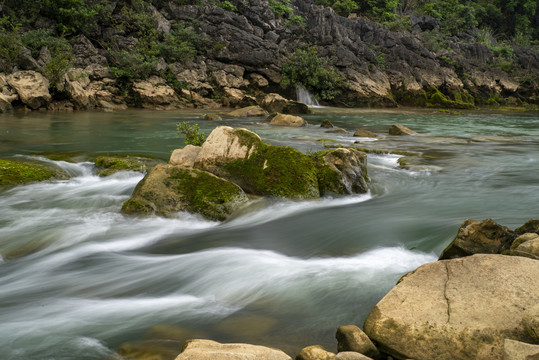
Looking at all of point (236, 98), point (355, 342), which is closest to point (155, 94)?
point (236, 98)

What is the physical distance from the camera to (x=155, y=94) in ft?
82.5

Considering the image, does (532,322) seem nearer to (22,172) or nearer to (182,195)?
(182,195)

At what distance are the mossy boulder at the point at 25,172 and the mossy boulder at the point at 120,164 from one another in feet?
2.40

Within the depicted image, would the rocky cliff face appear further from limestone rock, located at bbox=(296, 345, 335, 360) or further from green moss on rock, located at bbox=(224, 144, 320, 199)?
limestone rock, located at bbox=(296, 345, 335, 360)

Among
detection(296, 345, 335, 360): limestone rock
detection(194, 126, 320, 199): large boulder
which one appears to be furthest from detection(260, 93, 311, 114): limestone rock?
detection(296, 345, 335, 360): limestone rock

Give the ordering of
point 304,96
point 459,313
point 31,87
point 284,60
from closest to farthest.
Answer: point 459,313
point 31,87
point 304,96
point 284,60

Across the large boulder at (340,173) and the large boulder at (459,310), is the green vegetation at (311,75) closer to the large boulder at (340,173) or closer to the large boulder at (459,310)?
the large boulder at (340,173)

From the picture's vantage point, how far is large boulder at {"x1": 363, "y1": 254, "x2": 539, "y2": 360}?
2463 mm

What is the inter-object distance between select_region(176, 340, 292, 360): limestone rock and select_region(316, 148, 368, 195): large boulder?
15.2 ft

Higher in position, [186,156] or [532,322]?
[186,156]

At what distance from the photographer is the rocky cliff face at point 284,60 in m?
25.8

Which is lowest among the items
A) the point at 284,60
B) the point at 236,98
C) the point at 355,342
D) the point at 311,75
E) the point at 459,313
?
the point at 355,342

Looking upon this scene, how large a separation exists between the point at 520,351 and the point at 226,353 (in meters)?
1.51

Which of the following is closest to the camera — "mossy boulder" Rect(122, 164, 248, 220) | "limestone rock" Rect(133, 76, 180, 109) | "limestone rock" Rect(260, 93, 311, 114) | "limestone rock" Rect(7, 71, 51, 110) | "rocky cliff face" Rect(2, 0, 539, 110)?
"mossy boulder" Rect(122, 164, 248, 220)
